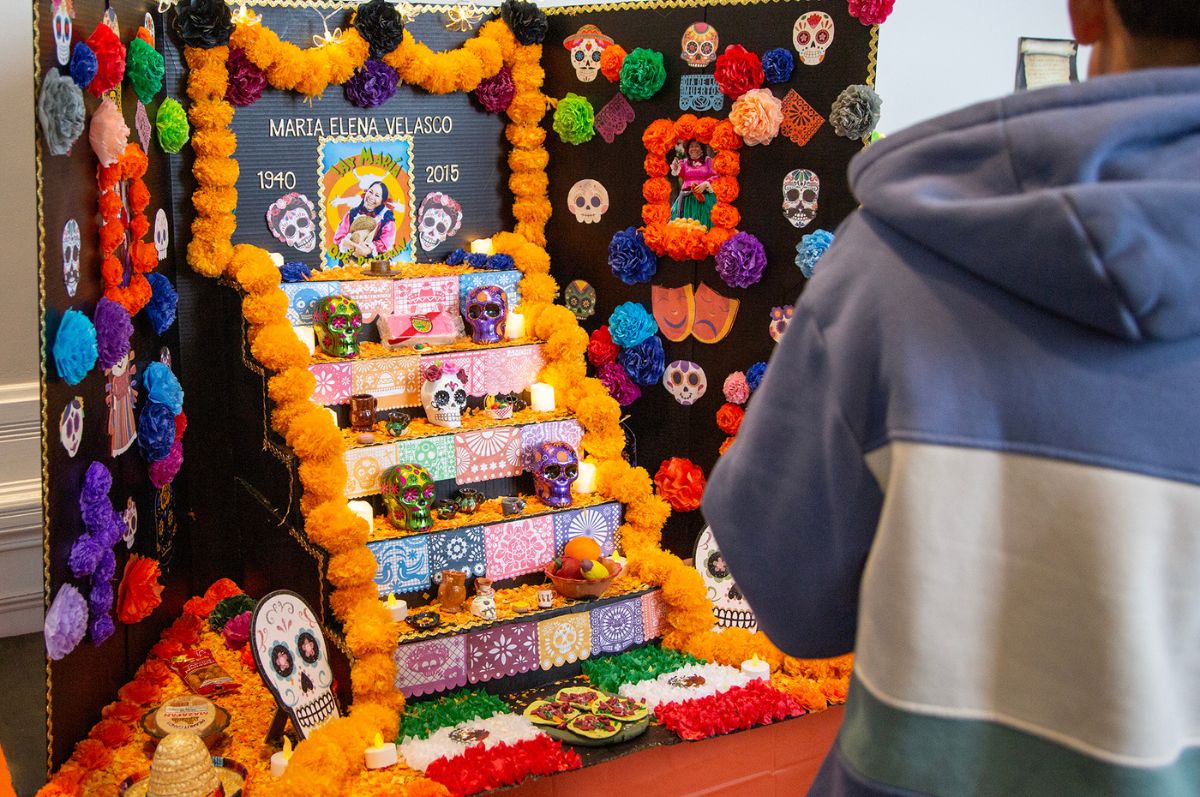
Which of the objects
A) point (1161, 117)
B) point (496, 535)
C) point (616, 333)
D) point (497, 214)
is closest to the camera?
→ point (1161, 117)

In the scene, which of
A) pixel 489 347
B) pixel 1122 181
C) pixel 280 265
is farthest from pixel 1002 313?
pixel 280 265

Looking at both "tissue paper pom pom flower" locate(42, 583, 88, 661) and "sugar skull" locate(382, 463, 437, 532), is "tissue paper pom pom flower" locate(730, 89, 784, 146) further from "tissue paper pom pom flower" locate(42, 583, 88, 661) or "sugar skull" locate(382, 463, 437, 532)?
"tissue paper pom pom flower" locate(42, 583, 88, 661)

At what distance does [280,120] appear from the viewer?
178 inches

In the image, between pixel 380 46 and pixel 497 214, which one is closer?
pixel 380 46

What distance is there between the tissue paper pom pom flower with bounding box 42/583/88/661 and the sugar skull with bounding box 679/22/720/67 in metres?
2.79

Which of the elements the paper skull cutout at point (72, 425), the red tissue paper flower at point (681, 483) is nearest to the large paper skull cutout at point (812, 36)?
the red tissue paper flower at point (681, 483)

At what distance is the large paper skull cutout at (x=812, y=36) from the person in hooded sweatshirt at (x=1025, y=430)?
2.92m

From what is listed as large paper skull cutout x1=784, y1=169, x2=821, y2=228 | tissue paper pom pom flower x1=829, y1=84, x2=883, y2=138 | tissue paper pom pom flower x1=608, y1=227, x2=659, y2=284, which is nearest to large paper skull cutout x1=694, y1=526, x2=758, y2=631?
tissue paper pom pom flower x1=608, y1=227, x2=659, y2=284

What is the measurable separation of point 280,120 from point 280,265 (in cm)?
56

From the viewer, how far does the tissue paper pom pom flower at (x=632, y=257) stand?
15.1 ft

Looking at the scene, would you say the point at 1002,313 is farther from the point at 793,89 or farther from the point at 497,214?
the point at 497,214

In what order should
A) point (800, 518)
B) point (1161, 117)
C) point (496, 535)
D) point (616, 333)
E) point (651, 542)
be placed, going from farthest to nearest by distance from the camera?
point (616, 333)
point (651, 542)
point (496, 535)
point (800, 518)
point (1161, 117)

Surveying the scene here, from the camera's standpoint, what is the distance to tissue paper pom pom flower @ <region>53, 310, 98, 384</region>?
3.07 meters

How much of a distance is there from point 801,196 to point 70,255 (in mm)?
2381
